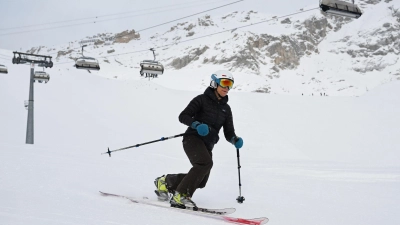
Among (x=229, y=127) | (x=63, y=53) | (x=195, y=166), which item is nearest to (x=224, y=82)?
(x=229, y=127)

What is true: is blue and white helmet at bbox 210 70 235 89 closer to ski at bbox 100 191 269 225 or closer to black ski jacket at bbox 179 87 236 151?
black ski jacket at bbox 179 87 236 151

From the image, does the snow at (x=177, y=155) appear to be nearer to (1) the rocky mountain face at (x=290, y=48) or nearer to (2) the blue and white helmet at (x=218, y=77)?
(2) the blue and white helmet at (x=218, y=77)

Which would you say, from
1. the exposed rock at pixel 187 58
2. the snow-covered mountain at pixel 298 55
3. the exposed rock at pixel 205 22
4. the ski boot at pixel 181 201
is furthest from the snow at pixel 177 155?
the exposed rock at pixel 205 22

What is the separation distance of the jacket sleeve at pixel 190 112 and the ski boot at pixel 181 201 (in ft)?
2.83

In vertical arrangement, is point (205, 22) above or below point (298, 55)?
above

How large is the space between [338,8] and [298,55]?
123160mm

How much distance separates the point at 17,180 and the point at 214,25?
553 ft

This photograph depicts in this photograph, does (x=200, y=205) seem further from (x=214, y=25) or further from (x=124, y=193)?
(x=214, y=25)

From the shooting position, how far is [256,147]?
57.5ft

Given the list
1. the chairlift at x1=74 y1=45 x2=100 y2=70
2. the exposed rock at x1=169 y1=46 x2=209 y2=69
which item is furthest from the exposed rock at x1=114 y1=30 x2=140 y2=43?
the chairlift at x1=74 y1=45 x2=100 y2=70

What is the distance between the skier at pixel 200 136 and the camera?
4111 millimetres

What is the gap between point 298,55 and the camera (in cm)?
12875

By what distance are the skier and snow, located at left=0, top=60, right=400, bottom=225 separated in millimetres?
440

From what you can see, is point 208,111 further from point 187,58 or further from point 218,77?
point 187,58
